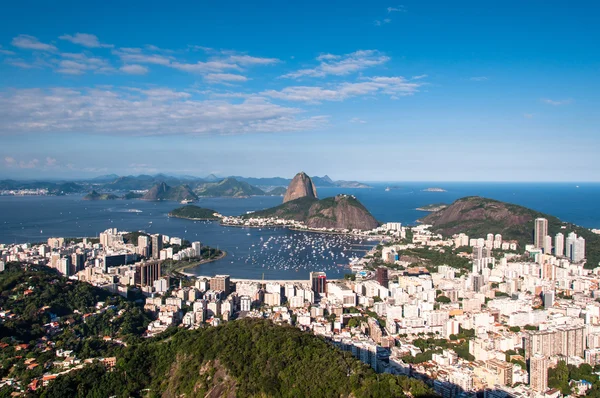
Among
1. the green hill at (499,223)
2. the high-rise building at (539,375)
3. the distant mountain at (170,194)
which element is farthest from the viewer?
the distant mountain at (170,194)

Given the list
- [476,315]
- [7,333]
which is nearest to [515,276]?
[476,315]

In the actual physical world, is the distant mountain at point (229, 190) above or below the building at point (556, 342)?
above

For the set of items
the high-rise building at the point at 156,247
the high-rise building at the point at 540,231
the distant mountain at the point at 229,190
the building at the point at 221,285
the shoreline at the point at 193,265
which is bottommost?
the shoreline at the point at 193,265

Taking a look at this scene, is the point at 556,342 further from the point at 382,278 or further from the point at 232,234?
the point at 232,234

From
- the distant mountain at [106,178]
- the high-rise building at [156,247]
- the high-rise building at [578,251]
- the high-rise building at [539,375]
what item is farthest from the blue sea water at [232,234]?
the distant mountain at [106,178]

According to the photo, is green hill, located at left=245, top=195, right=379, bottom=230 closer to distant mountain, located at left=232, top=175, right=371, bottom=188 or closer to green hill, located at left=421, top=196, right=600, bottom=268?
green hill, located at left=421, top=196, right=600, bottom=268

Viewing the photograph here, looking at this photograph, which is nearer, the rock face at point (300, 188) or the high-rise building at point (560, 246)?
the high-rise building at point (560, 246)

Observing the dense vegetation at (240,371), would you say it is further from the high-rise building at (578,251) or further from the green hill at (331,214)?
the green hill at (331,214)

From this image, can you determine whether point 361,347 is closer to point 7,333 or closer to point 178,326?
point 178,326
